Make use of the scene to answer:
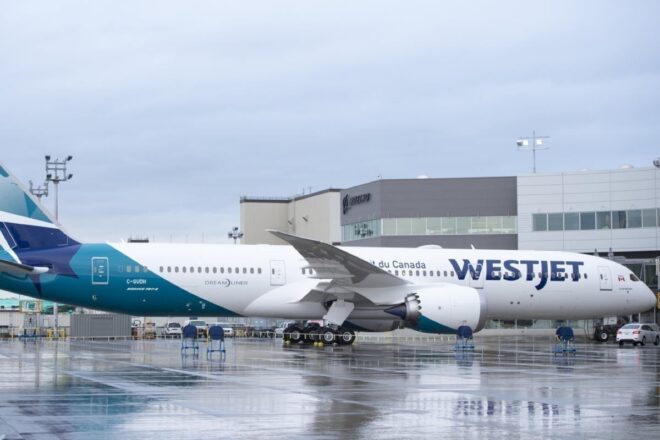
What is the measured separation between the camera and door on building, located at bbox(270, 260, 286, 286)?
109 feet

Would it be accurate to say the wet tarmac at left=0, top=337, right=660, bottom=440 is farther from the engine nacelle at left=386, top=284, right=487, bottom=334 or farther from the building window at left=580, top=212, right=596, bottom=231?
the building window at left=580, top=212, right=596, bottom=231

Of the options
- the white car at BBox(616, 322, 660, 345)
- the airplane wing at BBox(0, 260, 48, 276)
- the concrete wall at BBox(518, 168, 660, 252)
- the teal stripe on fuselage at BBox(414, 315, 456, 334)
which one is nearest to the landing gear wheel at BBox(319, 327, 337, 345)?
the teal stripe on fuselage at BBox(414, 315, 456, 334)

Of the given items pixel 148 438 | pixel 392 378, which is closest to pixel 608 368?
pixel 392 378

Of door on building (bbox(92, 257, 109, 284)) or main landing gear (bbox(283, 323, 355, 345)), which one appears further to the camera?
main landing gear (bbox(283, 323, 355, 345))

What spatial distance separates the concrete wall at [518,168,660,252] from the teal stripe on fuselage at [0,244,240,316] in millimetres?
31172

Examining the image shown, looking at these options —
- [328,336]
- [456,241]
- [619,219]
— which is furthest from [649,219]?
[328,336]

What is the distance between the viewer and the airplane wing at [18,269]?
1145 inches

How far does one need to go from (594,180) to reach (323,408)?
46206 mm

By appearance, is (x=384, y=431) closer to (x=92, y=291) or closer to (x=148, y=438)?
(x=148, y=438)

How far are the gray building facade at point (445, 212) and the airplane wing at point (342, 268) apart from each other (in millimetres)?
29751

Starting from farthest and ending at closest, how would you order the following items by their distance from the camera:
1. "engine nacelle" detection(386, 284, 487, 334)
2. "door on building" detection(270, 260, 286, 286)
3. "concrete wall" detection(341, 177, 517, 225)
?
"concrete wall" detection(341, 177, 517, 225) < "door on building" detection(270, 260, 286, 286) < "engine nacelle" detection(386, 284, 487, 334)

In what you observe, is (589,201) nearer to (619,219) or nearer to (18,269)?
(619,219)

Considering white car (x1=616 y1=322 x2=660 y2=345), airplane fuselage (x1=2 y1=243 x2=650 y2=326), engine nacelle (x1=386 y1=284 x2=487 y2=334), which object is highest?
airplane fuselage (x1=2 y1=243 x2=650 y2=326)

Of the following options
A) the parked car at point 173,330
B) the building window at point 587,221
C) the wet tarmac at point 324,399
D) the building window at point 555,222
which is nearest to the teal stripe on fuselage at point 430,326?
the wet tarmac at point 324,399
